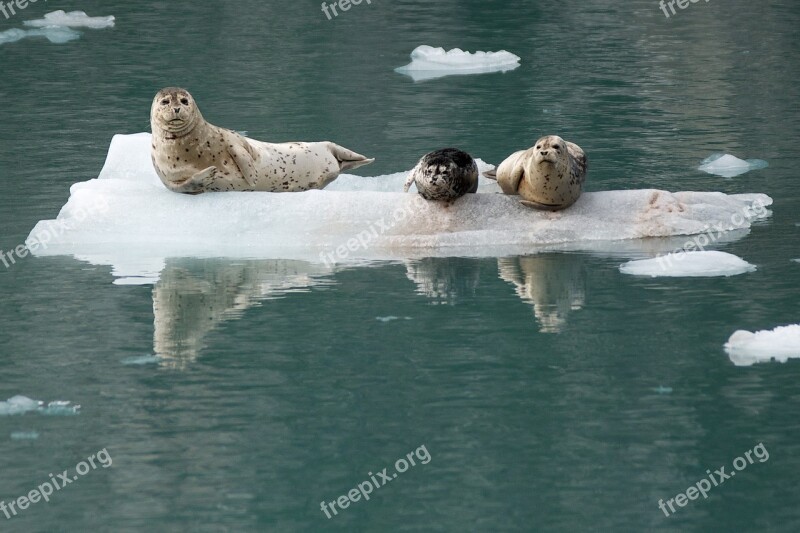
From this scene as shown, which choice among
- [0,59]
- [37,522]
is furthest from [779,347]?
[0,59]

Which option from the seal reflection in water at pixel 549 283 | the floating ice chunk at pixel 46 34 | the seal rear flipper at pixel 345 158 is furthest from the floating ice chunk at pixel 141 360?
the floating ice chunk at pixel 46 34

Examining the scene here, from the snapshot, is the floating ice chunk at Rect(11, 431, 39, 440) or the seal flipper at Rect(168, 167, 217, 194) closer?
the floating ice chunk at Rect(11, 431, 39, 440)

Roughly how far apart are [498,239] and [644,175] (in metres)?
2.04

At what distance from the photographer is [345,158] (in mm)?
10117

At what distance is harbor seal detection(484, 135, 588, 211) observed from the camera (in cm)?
891

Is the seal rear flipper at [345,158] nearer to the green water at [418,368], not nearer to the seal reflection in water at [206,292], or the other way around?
the green water at [418,368]

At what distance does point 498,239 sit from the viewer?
29.3 feet

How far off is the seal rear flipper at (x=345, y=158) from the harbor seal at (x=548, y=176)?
1301 millimetres

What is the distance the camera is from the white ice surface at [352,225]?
29.2 feet

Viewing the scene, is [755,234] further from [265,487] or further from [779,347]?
[265,487]

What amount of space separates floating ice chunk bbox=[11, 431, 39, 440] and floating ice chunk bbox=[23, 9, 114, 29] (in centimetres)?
1296

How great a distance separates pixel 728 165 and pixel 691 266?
8.89 feet

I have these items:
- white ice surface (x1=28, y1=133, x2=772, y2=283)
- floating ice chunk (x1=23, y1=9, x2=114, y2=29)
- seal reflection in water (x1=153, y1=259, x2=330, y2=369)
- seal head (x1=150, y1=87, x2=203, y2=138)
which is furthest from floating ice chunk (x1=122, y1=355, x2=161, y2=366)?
floating ice chunk (x1=23, y1=9, x2=114, y2=29)

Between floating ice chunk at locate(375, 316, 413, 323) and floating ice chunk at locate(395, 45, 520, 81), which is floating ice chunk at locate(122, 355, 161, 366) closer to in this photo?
floating ice chunk at locate(375, 316, 413, 323)
